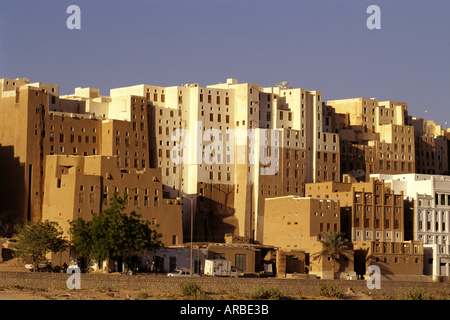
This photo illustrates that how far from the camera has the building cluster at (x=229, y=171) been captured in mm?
143250

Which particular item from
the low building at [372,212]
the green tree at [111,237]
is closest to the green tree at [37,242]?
the green tree at [111,237]

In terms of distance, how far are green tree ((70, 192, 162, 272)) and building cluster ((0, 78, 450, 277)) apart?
37.3ft

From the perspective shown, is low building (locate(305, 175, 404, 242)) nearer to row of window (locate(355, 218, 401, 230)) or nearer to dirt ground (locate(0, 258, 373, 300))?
row of window (locate(355, 218, 401, 230))

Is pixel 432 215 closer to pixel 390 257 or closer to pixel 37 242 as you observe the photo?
pixel 390 257

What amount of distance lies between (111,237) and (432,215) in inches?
2133

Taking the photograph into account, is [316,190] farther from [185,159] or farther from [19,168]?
[19,168]

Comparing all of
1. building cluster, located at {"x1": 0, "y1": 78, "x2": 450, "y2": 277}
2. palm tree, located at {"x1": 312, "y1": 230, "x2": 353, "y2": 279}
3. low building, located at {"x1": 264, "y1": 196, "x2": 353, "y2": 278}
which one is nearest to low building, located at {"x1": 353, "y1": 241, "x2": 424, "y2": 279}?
building cluster, located at {"x1": 0, "y1": 78, "x2": 450, "y2": 277}

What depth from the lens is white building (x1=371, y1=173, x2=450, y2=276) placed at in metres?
150

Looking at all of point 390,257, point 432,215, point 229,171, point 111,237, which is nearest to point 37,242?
point 111,237

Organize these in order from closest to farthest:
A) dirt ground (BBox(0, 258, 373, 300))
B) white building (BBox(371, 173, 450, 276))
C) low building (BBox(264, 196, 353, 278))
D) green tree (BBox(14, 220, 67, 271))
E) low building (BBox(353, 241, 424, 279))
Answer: dirt ground (BBox(0, 258, 373, 300))
green tree (BBox(14, 220, 67, 271))
low building (BBox(264, 196, 353, 278))
low building (BBox(353, 241, 424, 279))
white building (BBox(371, 173, 450, 276))

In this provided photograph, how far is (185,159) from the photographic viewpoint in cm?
16300

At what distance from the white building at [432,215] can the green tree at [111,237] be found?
4387 centimetres

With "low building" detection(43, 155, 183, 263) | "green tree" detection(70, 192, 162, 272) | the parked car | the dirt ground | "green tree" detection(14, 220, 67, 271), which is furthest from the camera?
"low building" detection(43, 155, 183, 263)
